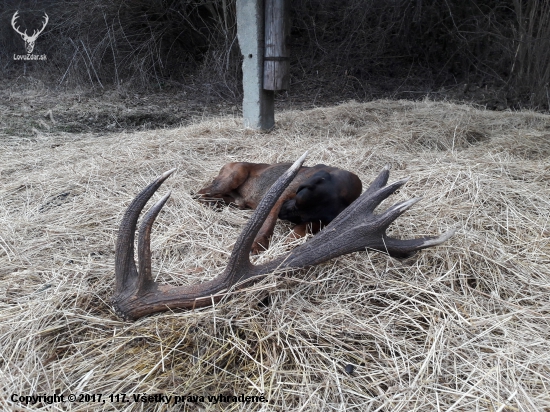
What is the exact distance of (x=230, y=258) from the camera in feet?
7.61

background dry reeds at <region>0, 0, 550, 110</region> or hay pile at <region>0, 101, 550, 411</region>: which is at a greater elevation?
background dry reeds at <region>0, 0, 550, 110</region>

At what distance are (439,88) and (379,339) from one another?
30.6ft

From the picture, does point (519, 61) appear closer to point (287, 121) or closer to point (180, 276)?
point (287, 121)

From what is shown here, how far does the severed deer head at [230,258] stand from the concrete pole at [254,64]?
165 inches

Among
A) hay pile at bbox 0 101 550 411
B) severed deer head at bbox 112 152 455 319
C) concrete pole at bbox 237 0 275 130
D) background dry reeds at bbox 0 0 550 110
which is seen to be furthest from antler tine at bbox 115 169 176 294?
background dry reeds at bbox 0 0 550 110

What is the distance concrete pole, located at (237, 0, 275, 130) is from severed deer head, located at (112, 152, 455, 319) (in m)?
4.19

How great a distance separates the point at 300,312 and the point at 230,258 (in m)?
0.44

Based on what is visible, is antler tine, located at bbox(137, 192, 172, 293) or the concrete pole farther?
the concrete pole

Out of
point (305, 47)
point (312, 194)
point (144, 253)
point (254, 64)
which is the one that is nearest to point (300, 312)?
point (144, 253)

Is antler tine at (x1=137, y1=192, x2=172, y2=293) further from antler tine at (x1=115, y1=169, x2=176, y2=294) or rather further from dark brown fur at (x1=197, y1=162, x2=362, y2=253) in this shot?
dark brown fur at (x1=197, y1=162, x2=362, y2=253)

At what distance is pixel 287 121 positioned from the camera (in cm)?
689

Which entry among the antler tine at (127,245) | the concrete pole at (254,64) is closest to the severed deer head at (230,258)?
the antler tine at (127,245)

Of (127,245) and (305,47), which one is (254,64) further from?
(305,47)

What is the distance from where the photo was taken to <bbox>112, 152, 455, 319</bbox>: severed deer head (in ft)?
7.39
